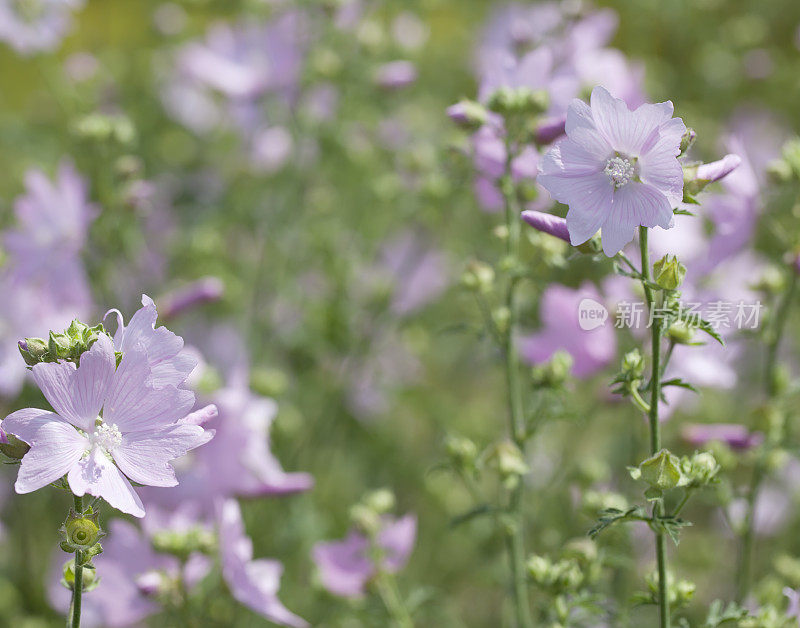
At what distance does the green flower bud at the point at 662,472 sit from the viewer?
1.14 meters

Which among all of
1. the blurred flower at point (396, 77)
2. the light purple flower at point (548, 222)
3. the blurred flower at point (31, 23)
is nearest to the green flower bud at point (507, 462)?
the light purple flower at point (548, 222)

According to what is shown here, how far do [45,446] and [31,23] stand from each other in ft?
5.95

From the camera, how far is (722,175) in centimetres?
122

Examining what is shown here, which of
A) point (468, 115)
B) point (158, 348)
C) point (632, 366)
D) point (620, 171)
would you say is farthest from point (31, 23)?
point (632, 366)

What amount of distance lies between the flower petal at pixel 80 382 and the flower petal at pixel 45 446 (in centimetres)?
2

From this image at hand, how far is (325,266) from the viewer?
8.71ft

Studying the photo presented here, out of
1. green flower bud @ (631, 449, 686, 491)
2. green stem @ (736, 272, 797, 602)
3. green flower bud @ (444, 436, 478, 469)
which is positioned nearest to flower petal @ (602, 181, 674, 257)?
green flower bud @ (631, 449, 686, 491)

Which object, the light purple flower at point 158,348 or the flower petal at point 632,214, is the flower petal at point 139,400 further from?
the flower petal at point 632,214

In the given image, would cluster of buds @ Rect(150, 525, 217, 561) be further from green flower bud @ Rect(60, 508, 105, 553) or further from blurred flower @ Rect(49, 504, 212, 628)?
green flower bud @ Rect(60, 508, 105, 553)

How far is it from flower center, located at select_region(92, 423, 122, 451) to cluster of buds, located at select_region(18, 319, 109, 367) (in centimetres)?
10

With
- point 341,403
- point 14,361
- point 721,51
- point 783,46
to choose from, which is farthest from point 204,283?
point 783,46

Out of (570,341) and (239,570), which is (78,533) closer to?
(239,570)

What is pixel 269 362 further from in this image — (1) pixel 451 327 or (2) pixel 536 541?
(1) pixel 451 327

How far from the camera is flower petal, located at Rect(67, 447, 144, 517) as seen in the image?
106 cm
